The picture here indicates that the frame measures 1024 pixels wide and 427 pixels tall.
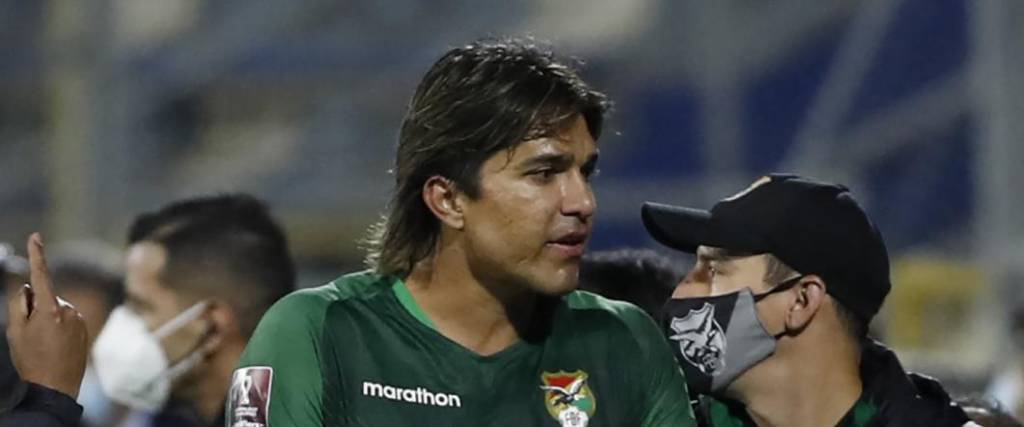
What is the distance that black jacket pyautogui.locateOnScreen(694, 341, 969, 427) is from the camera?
4473 millimetres

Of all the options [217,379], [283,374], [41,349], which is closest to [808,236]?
[283,374]

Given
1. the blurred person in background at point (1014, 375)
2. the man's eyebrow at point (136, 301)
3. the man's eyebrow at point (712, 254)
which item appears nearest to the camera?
the man's eyebrow at point (712, 254)

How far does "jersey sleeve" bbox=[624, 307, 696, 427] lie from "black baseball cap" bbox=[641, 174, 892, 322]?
0.35m

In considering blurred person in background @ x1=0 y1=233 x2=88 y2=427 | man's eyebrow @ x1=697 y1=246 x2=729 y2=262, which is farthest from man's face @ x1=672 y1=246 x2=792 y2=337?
blurred person in background @ x1=0 y1=233 x2=88 y2=427

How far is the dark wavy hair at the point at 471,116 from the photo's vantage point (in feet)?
13.5

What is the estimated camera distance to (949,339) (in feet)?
32.6

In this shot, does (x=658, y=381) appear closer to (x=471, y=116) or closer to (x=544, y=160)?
(x=544, y=160)

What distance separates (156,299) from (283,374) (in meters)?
1.94

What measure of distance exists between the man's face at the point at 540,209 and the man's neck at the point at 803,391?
625mm

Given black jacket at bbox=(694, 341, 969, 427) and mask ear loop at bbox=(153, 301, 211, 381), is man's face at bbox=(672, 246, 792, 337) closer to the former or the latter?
black jacket at bbox=(694, 341, 969, 427)

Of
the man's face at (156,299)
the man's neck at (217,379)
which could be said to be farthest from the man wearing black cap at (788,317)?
the man's face at (156,299)

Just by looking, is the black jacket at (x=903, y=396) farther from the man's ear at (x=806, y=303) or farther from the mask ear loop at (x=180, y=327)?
the mask ear loop at (x=180, y=327)

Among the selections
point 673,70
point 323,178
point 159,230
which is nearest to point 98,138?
point 323,178

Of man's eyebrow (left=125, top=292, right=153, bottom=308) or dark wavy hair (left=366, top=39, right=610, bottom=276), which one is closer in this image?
dark wavy hair (left=366, top=39, right=610, bottom=276)
